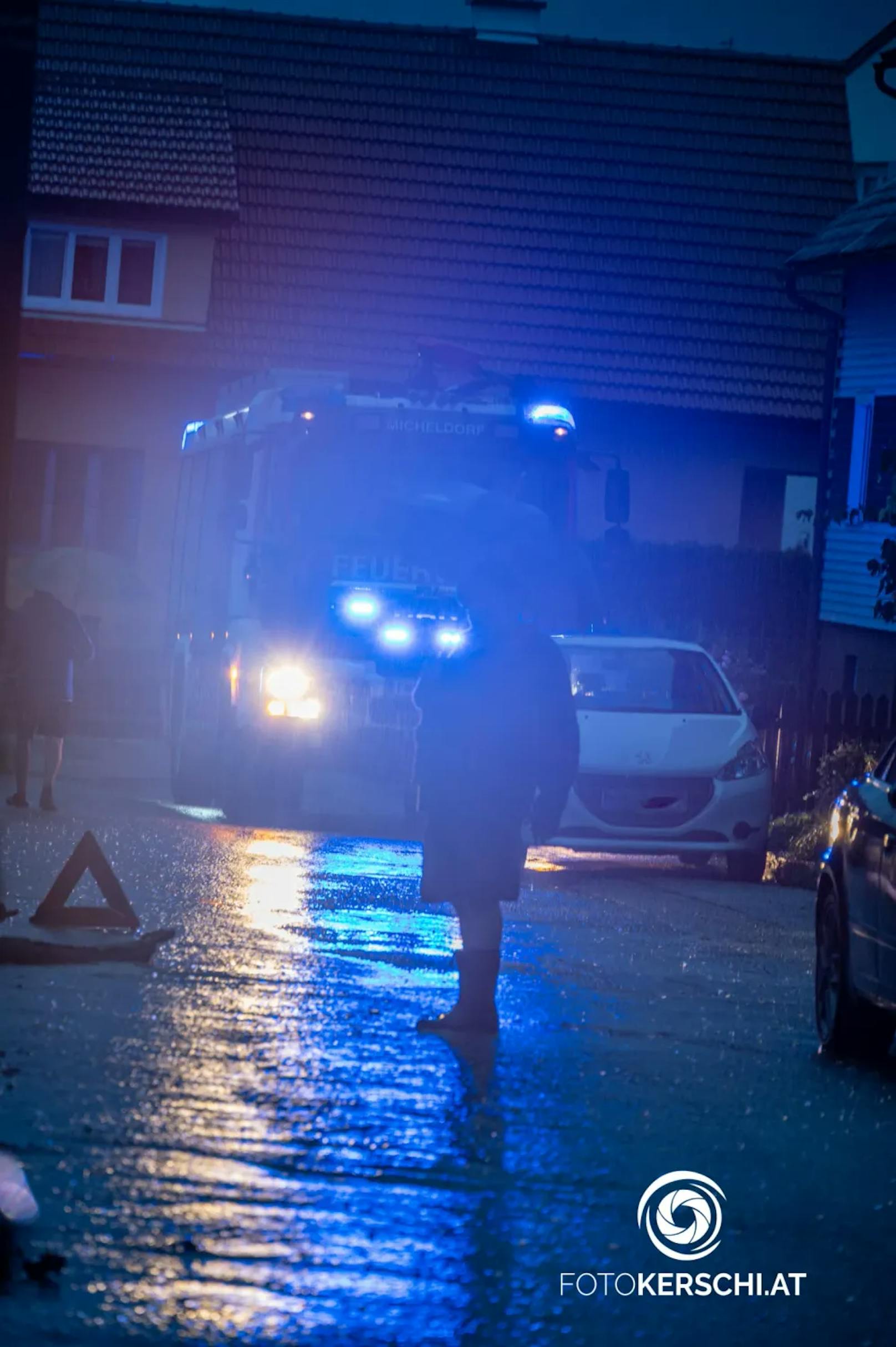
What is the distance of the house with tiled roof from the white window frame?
0.14 ft

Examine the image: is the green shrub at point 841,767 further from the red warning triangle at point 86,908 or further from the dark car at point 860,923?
the dark car at point 860,923

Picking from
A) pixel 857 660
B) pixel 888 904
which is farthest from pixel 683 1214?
pixel 857 660

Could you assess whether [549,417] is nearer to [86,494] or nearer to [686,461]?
[686,461]

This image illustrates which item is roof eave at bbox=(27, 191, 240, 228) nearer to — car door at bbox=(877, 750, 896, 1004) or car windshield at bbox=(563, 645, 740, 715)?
car windshield at bbox=(563, 645, 740, 715)

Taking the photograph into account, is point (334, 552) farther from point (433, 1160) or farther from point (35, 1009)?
point (433, 1160)

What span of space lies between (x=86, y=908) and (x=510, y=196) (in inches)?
1010

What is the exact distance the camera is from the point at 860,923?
9453 mm

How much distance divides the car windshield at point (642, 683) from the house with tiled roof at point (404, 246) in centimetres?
1495

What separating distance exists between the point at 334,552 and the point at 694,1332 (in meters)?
13.4

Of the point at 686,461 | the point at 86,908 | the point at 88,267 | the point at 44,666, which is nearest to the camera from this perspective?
the point at 86,908

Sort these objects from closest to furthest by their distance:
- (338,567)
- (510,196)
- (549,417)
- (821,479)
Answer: (338,567), (549,417), (821,479), (510,196)

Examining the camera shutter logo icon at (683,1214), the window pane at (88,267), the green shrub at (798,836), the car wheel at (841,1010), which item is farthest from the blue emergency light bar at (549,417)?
the window pane at (88,267)

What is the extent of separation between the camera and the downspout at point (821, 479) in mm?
29500

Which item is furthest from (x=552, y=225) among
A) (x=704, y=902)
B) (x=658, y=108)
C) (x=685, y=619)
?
(x=704, y=902)
